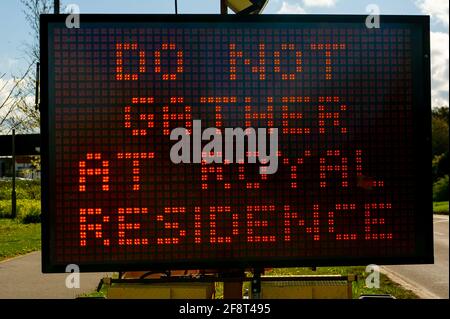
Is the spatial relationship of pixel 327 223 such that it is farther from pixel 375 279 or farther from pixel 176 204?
pixel 176 204

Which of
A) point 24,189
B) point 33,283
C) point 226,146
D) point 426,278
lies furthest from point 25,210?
point 226,146

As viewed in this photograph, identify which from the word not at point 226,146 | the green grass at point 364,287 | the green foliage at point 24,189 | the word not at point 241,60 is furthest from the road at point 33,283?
the green foliage at point 24,189

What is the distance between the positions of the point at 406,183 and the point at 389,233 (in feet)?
1.27

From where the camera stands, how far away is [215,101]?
12.8 feet

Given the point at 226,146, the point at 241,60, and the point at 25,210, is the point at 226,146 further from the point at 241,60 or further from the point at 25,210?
the point at 25,210

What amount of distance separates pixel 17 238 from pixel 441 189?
28.0m

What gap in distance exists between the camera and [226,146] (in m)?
3.90

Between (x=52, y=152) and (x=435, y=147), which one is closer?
(x=52, y=152)

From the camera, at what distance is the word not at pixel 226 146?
3.86 metres

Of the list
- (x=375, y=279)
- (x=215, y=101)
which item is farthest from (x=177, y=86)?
(x=375, y=279)

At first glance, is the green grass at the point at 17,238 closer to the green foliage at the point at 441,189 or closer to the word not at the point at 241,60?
the word not at the point at 241,60

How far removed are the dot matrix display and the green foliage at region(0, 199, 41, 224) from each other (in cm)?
2035
